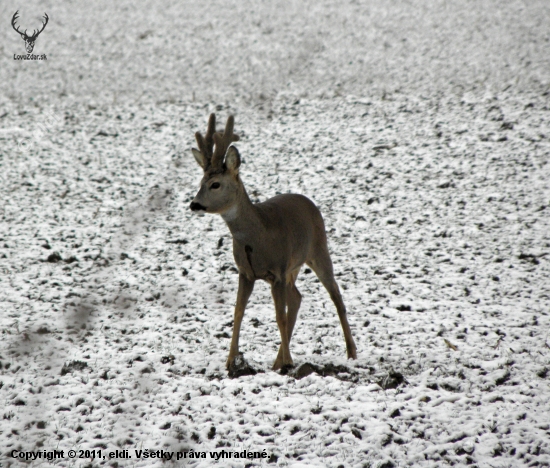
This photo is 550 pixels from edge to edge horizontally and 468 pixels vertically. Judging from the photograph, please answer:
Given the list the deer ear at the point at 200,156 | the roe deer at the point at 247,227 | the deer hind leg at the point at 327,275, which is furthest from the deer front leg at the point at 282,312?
the deer ear at the point at 200,156

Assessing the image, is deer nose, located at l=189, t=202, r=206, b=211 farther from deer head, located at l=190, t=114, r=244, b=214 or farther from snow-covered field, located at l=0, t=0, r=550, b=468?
snow-covered field, located at l=0, t=0, r=550, b=468

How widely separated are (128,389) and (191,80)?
42.4 ft

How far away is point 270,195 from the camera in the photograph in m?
10.4

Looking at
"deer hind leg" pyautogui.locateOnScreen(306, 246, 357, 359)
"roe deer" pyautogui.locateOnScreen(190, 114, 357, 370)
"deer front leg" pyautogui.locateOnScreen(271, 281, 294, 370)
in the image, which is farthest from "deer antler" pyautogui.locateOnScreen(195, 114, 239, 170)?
"deer hind leg" pyautogui.locateOnScreen(306, 246, 357, 359)

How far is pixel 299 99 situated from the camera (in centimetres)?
1483

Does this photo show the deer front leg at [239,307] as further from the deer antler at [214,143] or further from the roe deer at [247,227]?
the deer antler at [214,143]

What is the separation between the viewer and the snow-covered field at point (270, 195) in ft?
13.1

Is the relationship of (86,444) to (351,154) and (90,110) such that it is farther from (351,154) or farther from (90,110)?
(90,110)

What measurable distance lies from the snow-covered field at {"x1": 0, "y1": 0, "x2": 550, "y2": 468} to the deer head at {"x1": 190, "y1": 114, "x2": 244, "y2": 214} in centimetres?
85

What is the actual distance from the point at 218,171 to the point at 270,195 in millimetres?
5455

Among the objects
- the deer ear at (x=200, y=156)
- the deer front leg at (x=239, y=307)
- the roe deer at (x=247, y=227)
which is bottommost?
the deer front leg at (x=239, y=307)

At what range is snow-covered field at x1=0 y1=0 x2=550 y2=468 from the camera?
398 cm

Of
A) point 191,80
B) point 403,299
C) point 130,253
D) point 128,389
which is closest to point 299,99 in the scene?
point 191,80

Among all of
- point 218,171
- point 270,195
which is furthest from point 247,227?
point 270,195
